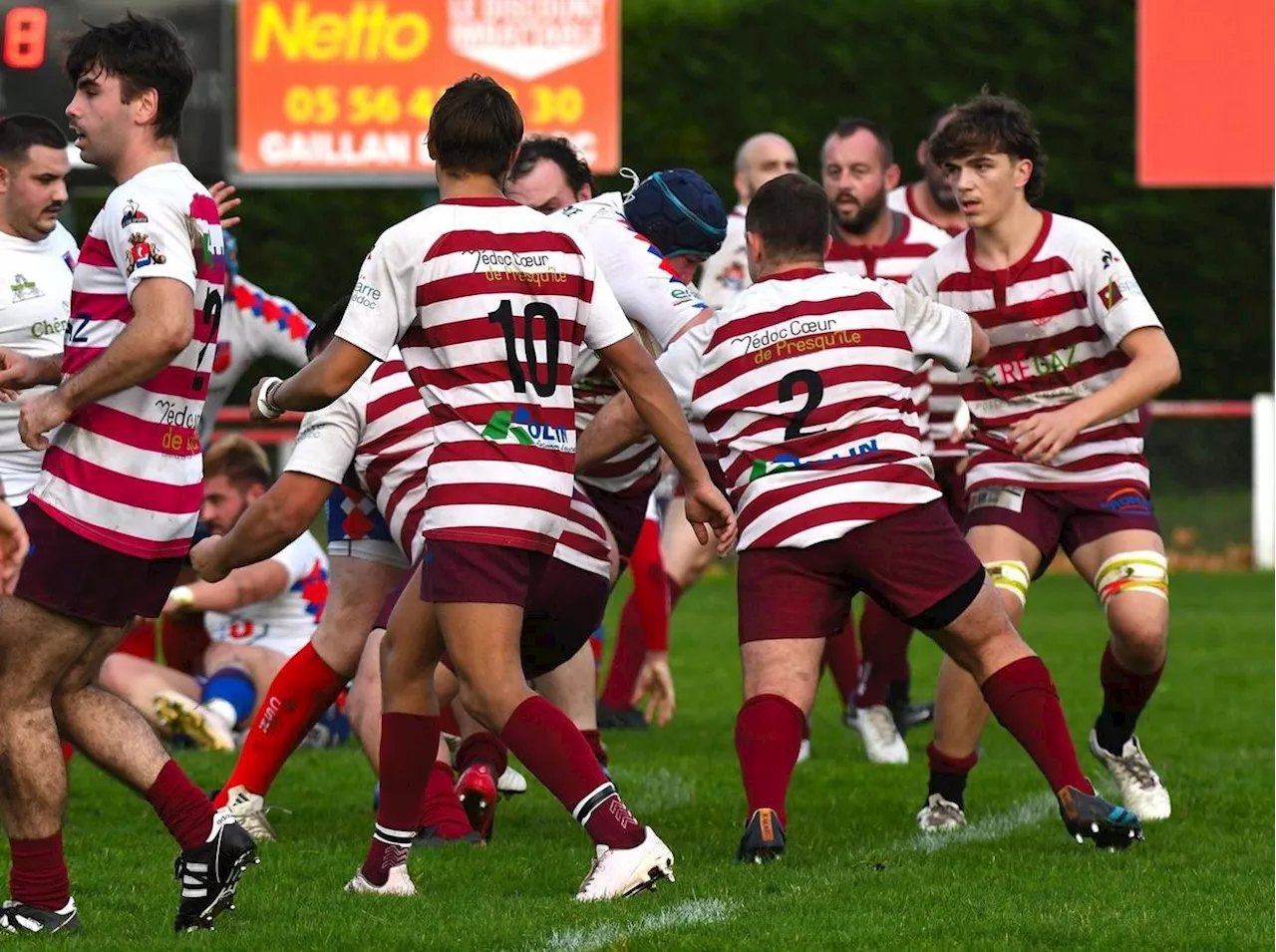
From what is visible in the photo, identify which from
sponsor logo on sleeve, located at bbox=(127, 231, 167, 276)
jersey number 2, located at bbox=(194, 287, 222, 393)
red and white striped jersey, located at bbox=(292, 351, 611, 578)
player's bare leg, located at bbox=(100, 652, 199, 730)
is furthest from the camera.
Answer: player's bare leg, located at bbox=(100, 652, 199, 730)

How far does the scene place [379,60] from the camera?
59.5ft

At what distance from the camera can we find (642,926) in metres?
5.17

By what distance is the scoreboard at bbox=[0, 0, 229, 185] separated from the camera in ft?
48.5

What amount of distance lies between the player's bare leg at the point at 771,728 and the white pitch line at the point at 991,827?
525 mm

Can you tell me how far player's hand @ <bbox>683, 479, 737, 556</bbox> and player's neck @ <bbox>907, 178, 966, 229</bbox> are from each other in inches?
160

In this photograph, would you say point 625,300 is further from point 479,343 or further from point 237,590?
point 237,590

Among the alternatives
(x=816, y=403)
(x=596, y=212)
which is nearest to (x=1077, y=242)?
(x=816, y=403)

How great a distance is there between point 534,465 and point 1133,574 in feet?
7.05

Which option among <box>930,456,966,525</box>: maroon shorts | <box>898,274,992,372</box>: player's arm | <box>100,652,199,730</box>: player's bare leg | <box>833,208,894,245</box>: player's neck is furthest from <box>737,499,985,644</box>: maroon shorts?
<box>100,652,199,730</box>: player's bare leg

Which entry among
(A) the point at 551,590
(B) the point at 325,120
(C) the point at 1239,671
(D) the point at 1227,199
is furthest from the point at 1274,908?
(D) the point at 1227,199

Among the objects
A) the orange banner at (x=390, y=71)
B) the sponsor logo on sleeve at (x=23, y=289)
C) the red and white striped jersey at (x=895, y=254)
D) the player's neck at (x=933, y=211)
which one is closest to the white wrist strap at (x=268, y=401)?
the sponsor logo on sleeve at (x=23, y=289)

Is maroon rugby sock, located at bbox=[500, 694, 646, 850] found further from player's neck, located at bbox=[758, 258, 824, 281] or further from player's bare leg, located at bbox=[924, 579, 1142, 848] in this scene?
player's neck, located at bbox=[758, 258, 824, 281]

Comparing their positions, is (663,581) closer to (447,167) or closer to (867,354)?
(867,354)

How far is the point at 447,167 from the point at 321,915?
1746mm
